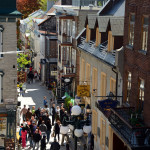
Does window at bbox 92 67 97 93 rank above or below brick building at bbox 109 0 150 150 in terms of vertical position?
below

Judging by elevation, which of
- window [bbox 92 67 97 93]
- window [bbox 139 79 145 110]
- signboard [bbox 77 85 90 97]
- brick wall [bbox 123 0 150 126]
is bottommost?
signboard [bbox 77 85 90 97]

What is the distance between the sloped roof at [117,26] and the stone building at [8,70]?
17.0 feet

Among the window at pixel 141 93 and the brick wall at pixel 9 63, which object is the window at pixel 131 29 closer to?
the window at pixel 141 93

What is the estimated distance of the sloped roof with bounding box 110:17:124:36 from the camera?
22516mm

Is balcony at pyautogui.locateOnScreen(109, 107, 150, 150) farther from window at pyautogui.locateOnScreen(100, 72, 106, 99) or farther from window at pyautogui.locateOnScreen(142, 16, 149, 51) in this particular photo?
window at pyautogui.locateOnScreen(100, 72, 106, 99)

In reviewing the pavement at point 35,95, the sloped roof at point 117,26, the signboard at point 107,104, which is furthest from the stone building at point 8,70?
the pavement at point 35,95

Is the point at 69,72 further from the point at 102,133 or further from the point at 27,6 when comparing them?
the point at 27,6

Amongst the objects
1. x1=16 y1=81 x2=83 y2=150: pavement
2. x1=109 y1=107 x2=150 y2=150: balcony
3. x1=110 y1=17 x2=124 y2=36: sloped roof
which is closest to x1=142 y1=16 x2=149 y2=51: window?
x1=109 y1=107 x2=150 y2=150: balcony

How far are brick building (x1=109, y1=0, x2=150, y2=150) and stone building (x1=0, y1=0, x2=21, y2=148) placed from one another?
8017 mm

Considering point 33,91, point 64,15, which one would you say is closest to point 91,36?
point 64,15

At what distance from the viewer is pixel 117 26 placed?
74.6ft

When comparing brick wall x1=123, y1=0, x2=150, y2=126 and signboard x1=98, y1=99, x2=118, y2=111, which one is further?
signboard x1=98, y1=99, x2=118, y2=111

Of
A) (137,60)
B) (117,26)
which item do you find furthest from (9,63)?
(137,60)

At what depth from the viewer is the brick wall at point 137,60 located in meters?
15.2
